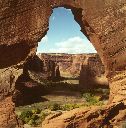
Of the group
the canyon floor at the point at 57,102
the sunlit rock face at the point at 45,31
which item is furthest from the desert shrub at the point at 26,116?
the sunlit rock face at the point at 45,31

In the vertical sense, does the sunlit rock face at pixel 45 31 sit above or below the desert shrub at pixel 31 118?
above

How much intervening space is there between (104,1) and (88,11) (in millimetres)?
1588

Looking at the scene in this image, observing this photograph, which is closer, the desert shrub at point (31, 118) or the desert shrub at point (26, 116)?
the desert shrub at point (31, 118)

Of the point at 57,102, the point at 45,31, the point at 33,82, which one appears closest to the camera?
the point at 45,31

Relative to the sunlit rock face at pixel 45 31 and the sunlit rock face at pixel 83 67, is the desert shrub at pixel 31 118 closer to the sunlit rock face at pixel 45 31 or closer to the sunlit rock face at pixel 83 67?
the sunlit rock face at pixel 45 31

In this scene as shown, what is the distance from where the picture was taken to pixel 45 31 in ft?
85.5

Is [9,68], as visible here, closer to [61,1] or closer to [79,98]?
[61,1]

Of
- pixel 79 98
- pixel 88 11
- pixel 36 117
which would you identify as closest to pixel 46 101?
pixel 79 98

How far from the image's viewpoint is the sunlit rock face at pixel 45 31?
25266 mm

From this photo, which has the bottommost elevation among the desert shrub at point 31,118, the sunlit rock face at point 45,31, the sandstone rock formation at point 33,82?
the desert shrub at point 31,118

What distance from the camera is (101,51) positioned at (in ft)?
90.3

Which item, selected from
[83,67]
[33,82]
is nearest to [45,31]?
[33,82]

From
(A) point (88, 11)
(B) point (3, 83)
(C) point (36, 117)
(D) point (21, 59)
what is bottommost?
(C) point (36, 117)

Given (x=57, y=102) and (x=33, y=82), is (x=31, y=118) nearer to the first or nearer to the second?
(x=57, y=102)
